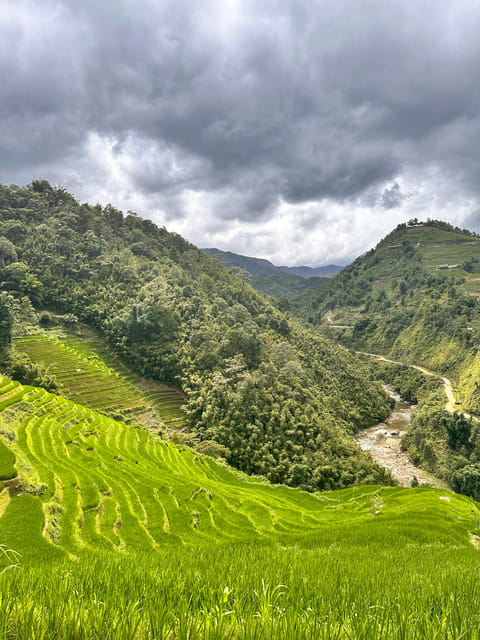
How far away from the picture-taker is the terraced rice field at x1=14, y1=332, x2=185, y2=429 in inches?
1551

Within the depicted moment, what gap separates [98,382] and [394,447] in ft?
168

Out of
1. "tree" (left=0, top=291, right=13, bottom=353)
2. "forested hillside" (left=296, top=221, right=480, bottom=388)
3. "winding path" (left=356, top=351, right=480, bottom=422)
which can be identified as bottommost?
"winding path" (left=356, top=351, right=480, bottom=422)

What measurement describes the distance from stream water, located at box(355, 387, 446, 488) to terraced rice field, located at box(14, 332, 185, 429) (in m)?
32.3

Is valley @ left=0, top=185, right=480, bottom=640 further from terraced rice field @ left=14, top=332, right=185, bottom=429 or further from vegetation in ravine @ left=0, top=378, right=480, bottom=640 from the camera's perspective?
terraced rice field @ left=14, top=332, right=185, bottom=429

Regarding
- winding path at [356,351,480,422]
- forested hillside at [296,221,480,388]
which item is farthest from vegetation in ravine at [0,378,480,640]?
forested hillside at [296,221,480,388]

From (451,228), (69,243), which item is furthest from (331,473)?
(451,228)

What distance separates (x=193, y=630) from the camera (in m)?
1.26

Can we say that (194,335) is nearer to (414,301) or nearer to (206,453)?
(206,453)

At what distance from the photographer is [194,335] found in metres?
50.3

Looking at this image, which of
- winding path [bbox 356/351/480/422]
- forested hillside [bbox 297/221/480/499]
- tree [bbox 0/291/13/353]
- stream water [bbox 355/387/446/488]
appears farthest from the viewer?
winding path [bbox 356/351/480/422]

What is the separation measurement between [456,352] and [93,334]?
286 ft

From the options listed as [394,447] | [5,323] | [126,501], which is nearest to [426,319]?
[394,447]

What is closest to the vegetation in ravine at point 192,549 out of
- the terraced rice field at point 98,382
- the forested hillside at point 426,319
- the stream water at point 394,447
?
the terraced rice field at point 98,382

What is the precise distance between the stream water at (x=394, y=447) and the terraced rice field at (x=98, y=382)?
3226cm
